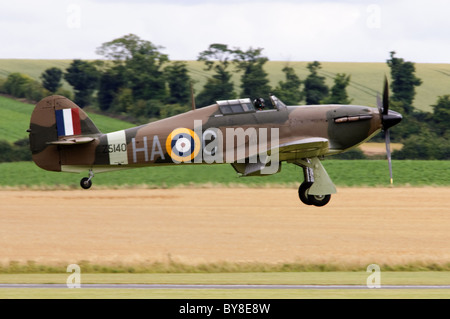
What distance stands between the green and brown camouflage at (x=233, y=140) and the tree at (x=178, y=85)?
4909 centimetres

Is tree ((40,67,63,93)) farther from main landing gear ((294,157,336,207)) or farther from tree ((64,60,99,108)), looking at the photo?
main landing gear ((294,157,336,207))

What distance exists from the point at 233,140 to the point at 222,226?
34.1 feet

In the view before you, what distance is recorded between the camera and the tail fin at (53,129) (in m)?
24.8

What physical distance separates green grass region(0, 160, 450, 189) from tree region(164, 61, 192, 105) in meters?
24.3

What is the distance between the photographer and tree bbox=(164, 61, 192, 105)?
7488cm

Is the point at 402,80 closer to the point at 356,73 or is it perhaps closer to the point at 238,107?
the point at 356,73

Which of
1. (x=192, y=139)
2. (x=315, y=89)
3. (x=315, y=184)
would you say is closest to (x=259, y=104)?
(x=192, y=139)

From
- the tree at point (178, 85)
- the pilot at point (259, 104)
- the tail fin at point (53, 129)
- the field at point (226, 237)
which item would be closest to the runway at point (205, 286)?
the field at point (226, 237)

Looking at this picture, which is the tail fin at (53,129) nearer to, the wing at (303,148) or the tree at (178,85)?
the wing at (303,148)

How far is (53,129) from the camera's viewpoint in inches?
991

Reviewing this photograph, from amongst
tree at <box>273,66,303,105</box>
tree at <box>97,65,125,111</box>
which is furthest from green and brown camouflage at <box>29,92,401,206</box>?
tree at <box>97,65,125,111</box>
